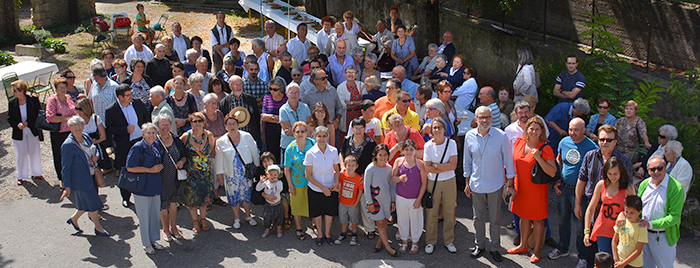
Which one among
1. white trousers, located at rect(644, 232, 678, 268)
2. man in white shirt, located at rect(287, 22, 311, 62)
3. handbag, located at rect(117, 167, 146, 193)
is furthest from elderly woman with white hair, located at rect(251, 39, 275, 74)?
white trousers, located at rect(644, 232, 678, 268)

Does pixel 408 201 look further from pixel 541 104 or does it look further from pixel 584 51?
pixel 584 51

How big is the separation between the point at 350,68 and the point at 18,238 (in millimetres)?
4758

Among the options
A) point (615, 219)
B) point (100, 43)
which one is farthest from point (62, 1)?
point (615, 219)

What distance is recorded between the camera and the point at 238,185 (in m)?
7.03

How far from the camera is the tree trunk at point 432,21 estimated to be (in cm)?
1266

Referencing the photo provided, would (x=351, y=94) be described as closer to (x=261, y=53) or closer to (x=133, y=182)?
(x=261, y=53)

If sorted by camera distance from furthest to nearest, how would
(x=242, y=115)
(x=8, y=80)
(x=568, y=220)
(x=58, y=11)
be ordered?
(x=58, y=11) < (x=8, y=80) < (x=242, y=115) < (x=568, y=220)

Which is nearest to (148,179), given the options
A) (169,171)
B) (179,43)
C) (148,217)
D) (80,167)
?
(169,171)

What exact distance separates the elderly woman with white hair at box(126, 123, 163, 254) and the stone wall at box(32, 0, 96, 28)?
15.6 metres

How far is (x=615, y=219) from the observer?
17.7 ft

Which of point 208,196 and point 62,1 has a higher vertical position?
point 62,1

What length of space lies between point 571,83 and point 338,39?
4.35 m

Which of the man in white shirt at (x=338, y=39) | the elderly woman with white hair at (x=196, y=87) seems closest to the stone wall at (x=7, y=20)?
the man in white shirt at (x=338, y=39)

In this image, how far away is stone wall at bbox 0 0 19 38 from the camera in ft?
56.3
